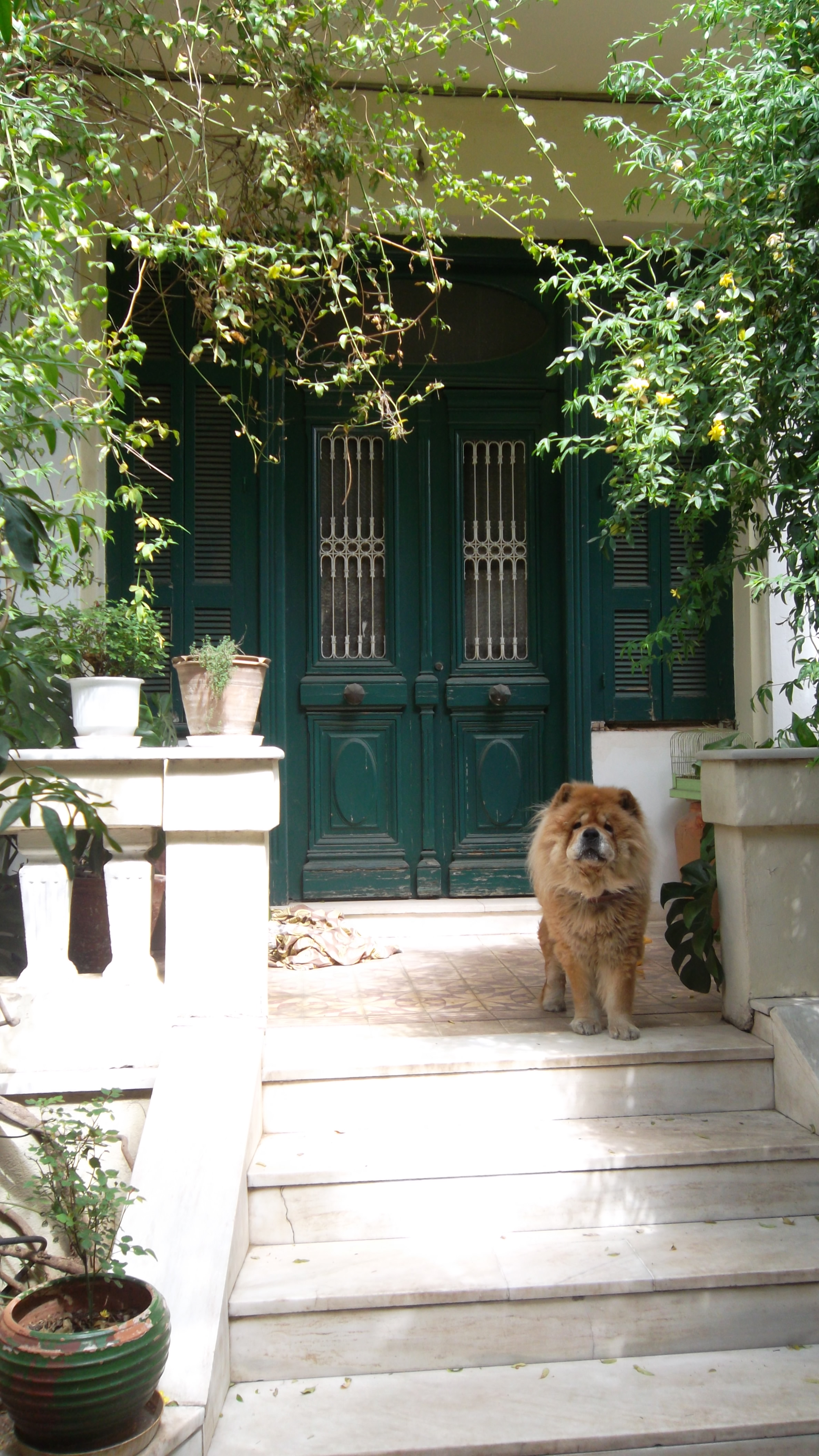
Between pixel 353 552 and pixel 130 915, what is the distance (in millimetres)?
2905

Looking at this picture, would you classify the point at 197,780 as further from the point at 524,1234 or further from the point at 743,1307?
the point at 743,1307

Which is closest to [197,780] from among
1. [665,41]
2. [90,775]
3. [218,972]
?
[90,775]

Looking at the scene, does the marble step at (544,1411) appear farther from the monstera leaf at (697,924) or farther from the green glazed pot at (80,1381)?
the monstera leaf at (697,924)

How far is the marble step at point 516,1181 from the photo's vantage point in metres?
2.71

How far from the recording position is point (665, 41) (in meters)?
5.06

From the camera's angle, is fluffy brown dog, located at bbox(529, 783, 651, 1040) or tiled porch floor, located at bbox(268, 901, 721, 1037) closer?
fluffy brown dog, located at bbox(529, 783, 651, 1040)

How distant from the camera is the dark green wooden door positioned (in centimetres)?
548

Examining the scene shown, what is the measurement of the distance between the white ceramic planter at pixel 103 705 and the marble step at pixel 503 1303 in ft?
5.35

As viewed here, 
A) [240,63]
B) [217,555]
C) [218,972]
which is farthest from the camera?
[217,555]

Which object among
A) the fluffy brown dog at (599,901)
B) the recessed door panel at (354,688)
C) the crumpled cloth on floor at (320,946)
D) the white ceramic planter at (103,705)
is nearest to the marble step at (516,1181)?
the fluffy brown dog at (599,901)

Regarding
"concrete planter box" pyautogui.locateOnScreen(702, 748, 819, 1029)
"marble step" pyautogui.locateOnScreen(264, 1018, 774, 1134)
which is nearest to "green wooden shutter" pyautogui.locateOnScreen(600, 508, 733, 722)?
"concrete planter box" pyautogui.locateOnScreen(702, 748, 819, 1029)

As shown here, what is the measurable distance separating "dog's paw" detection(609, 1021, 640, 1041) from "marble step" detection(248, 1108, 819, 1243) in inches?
13.1

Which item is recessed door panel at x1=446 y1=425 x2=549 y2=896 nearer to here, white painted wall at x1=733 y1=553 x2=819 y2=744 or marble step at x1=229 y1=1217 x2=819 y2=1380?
white painted wall at x1=733 y1=553 x2=819 y2=744

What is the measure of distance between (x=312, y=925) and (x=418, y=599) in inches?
73.8
